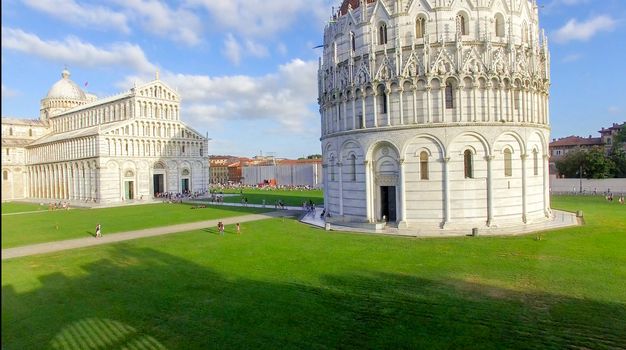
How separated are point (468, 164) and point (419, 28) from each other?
11.1 metres

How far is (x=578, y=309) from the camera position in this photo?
51.8ft

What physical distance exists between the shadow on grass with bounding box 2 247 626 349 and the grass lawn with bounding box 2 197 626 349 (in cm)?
6

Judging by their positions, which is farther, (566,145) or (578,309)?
→ (566,145)

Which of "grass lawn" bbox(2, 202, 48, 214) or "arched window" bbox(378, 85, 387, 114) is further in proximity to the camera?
"grass lawn" bbox(2, 202, 48, 214)

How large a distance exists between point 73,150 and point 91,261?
58.9 meters

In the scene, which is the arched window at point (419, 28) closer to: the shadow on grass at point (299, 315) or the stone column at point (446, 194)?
the stone column at point (446, 194)

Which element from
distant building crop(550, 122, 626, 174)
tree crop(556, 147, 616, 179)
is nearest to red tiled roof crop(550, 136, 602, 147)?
distant building crop(550, 122, 626, 174)

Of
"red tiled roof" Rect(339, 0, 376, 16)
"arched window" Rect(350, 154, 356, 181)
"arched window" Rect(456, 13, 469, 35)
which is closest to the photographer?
"arched window" Rect(456, 13, 469, 35)

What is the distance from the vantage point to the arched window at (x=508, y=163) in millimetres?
34500

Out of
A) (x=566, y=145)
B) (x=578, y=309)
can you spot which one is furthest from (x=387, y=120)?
(x=566, y=145)

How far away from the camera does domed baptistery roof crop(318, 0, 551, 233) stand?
33.5m

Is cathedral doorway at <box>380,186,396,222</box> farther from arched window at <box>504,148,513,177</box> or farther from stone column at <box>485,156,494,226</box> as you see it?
arched window at <box>504,148,513,177</box>

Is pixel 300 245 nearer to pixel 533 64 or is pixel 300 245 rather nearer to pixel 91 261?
pixel 91 261

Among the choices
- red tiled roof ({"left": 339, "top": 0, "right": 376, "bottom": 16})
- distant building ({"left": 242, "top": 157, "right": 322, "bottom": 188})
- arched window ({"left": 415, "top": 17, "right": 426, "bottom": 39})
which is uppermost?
red tiled roof ({"left": 339, "top": 0, "right": 376, "bottom": 16})
